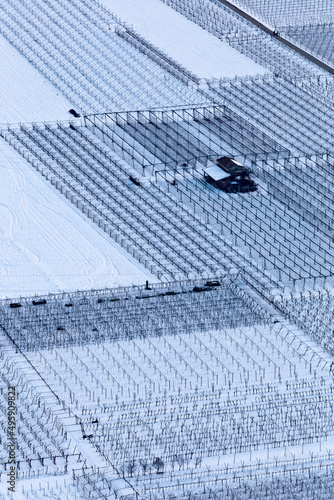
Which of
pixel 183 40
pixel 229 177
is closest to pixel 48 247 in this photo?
pixel 229 177

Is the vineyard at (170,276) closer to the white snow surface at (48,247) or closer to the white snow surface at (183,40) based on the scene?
the white snow surface at (48,247)

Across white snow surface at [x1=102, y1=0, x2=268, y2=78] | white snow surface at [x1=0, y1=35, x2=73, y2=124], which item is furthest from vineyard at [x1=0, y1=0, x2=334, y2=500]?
white snow surface at [x1=0, y1=35, x2=73, y2=124]

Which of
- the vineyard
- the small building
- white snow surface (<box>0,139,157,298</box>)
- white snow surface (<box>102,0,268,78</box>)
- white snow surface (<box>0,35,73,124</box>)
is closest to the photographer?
the vineyard

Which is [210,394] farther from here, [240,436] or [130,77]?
[130,77]

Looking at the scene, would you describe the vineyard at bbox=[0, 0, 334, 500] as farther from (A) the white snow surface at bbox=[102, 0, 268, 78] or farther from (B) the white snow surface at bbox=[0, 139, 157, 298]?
(A) the white snow surface at bbox=[102, 0, 268, 78]

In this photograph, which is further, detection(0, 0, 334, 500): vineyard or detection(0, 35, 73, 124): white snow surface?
detection(0, 35, 73, 124): white snow surface
